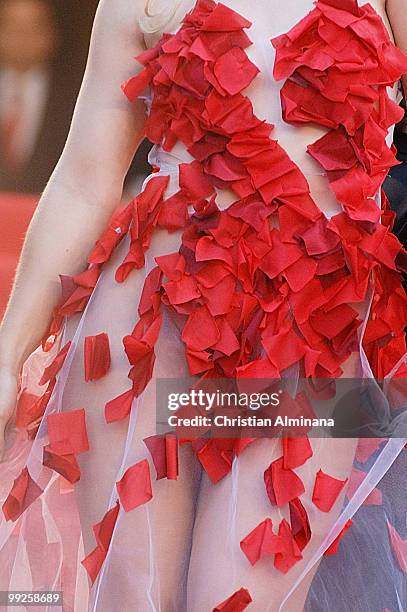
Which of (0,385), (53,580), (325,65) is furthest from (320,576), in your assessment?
(325,65)

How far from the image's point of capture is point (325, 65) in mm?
938

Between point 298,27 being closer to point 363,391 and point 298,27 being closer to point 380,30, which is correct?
point 380,30

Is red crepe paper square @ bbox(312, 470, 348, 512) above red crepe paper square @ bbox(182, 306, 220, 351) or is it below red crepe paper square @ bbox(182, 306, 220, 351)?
below

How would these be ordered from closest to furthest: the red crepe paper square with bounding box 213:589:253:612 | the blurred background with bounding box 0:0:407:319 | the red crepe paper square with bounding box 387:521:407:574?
the red crepe paper square with bounding box 213:589:253:612
the red crepe paper square with bounding box 387:521:407:574
the blurred background with bounding box 0:0:407:319

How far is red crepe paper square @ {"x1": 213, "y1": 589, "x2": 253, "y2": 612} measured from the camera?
0.90 metres

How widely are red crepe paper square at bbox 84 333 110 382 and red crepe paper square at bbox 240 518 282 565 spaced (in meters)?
0.22

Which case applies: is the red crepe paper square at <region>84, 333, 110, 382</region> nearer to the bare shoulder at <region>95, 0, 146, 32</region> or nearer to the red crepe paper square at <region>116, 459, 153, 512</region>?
the red crepe paper square at <region>116, 459, 153, 512</region>

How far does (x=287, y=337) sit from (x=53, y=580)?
0.37 m

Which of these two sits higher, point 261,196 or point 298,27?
point 298,27

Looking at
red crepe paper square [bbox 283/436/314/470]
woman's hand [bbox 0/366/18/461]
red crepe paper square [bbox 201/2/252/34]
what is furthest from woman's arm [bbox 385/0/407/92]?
woman's hand [bbox 0/366/18/461]

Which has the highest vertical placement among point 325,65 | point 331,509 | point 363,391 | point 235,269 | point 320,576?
point 325,65

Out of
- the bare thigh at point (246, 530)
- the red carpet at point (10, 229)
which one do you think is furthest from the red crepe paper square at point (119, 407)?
the red carpet at point (10, 229)

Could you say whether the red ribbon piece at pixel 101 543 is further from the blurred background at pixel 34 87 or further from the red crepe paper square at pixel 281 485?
the blurred background at pixel 34 87

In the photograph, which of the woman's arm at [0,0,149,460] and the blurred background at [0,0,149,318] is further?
the blurred background at [0,0,149,318]
